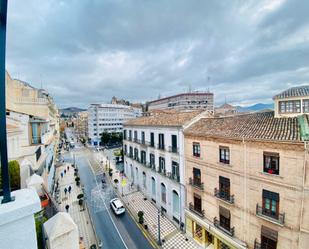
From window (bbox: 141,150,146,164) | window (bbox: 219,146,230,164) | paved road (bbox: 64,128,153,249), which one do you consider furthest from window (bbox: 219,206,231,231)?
window (bbox: 141,150,146,164)

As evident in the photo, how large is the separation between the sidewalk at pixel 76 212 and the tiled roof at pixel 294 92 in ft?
60.4

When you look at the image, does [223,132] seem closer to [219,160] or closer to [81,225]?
[219,160]

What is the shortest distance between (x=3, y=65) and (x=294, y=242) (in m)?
17.1

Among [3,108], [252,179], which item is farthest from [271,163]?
[3,108]

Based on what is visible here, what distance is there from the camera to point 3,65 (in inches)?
111

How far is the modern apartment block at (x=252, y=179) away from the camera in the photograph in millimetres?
11133

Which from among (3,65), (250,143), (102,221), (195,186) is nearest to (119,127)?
(102,221)

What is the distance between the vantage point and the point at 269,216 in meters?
12.3

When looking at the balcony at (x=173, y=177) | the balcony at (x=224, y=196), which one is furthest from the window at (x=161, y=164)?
the balcony at (x=224, y=196)

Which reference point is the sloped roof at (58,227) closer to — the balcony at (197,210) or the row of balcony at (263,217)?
the row of balcony at (263,217)

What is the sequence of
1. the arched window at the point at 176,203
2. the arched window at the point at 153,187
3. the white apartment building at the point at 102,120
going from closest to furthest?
the arched window at the point at 176,203
the arched window at the point at 153,187
the white apartment building at the point at 102,120

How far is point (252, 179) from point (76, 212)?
22.7 meters

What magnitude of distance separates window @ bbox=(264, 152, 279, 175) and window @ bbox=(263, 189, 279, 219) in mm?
1552

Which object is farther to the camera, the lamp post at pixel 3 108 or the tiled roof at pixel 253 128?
the tiled roof at pixel 253 128
